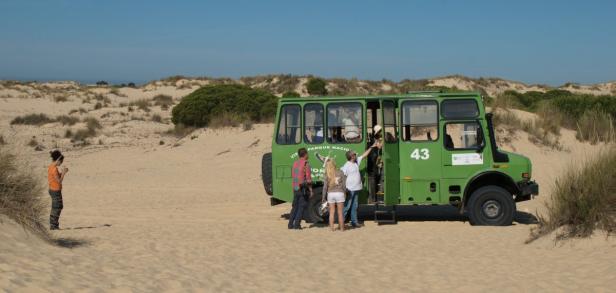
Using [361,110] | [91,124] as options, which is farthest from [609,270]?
[91,124]

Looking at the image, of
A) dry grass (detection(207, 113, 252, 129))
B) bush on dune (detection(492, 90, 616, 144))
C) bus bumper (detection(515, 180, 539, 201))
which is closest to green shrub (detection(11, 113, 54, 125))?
dry grass (detection(207, 113, 252, 129))

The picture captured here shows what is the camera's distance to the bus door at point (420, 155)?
15.3 metres

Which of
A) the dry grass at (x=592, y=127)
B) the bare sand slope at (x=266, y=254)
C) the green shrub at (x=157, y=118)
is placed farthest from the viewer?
the green shrub at (x=157, y=118)

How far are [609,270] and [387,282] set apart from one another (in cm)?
300

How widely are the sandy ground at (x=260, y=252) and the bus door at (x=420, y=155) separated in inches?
30.2

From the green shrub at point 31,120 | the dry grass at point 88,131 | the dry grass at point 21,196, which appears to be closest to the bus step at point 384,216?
the dry grass at point 21,196

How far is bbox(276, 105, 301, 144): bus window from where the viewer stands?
1575 centimetres

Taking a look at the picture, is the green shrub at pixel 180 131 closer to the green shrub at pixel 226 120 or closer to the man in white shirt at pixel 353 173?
the green shrub at pixel 226 120

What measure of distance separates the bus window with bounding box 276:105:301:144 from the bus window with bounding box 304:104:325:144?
0.17m

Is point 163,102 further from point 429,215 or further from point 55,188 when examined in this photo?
point 55,188

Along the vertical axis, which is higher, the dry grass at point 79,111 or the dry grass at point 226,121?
the dry grass at point 79,111

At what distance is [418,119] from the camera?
15391mm

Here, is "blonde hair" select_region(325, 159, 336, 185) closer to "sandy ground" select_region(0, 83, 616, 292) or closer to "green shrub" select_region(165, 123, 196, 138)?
"sandy ground" select_region(0, 83, 616, 292)

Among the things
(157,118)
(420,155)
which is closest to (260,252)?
(420,155)
